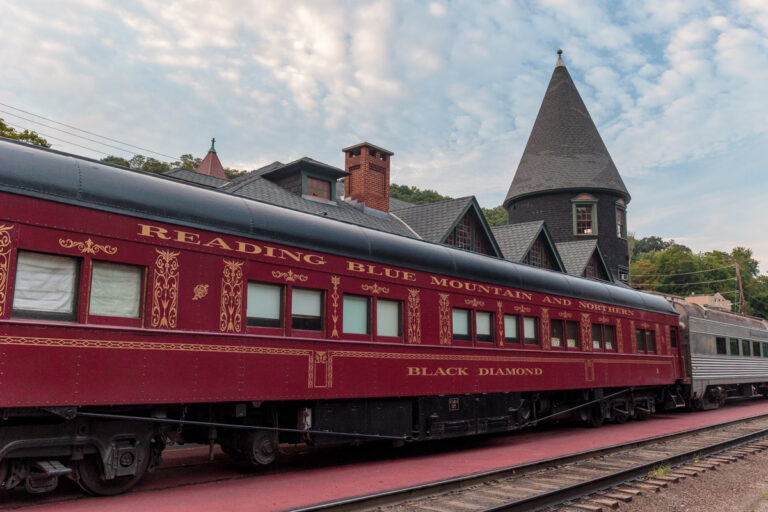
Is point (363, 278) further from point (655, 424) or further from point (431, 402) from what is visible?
point (655, 424)

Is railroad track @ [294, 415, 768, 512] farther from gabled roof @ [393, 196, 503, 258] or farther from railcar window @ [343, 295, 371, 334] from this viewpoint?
gabled roof @ [393, 196, 503, 258]

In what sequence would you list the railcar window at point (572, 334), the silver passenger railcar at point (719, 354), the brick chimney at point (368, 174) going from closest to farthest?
the railcar window at point (572, 334)
the silver passenger railcar at point (719, 354)
the brick chimney at point (368, 174)

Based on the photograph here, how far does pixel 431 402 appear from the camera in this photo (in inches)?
412

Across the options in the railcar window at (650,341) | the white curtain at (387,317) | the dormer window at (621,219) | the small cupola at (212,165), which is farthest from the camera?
the small cupola at (212,165)

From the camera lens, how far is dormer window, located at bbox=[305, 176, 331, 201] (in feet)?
70.7

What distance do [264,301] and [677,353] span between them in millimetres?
15411

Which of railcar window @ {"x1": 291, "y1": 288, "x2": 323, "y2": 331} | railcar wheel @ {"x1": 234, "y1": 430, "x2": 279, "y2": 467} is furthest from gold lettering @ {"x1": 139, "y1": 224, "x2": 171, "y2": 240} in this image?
railcar wheel @ {"x1": 234, "y1": 430, "x2": 279, "y2": 467}

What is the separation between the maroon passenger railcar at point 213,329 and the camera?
6.09 metres

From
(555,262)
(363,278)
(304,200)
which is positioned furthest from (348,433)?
(555,262)

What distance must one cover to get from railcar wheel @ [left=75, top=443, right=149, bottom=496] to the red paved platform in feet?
0.37

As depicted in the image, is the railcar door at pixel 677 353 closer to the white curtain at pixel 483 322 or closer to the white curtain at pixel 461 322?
the white curtain at pixel 483 322

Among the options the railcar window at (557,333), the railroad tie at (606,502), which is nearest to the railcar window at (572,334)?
the railcar window at (557,333)

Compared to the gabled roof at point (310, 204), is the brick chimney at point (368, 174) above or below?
above

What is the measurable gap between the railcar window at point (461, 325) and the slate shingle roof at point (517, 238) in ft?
46.7
